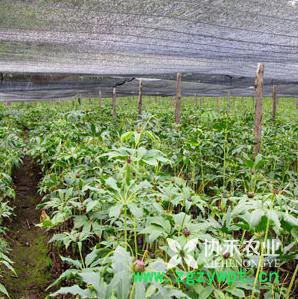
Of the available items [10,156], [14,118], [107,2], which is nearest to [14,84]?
[14,118]

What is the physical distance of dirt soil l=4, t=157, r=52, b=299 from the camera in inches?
103

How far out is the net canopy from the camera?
2.50 m

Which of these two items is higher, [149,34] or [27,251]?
[149,34]

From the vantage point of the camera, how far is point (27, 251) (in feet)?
10.3

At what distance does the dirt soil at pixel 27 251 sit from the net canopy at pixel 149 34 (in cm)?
154

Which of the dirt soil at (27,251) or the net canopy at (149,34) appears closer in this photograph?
the net canopy at (149,34)

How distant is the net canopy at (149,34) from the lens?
98.3 inches

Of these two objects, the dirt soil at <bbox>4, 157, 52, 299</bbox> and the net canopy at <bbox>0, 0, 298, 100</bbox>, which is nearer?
the net canopy at <bbox>0, 0, 298, 100</bbox>

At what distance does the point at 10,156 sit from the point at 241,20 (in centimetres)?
269

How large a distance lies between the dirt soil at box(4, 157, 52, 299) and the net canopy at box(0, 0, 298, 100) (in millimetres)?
1543

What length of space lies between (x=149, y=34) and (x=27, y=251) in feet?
6.67

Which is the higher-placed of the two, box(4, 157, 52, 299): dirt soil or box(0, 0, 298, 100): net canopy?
box(0, 0, 298, 100): net canopy

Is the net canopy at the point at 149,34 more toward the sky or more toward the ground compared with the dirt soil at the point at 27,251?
more toward the sky

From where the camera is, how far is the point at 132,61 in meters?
4.33
